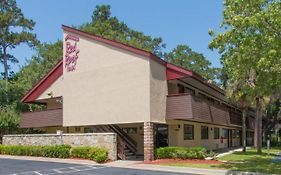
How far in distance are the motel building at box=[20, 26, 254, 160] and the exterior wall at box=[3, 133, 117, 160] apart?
1062mm

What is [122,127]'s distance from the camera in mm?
31031

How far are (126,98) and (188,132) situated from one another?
6.96 meters

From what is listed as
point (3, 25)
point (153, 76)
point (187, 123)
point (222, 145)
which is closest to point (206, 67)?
point (222, 145)

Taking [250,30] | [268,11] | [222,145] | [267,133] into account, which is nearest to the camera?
[268,11]

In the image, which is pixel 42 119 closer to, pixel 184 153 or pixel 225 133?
pixel 184 153

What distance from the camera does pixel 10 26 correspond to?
5175cm

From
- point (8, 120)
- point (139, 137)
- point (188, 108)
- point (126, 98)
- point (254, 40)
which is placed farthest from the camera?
point (8, 120)

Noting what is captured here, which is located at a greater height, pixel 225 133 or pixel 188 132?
pixel 188 132

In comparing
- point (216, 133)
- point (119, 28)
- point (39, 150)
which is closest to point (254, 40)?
point (39, 150)

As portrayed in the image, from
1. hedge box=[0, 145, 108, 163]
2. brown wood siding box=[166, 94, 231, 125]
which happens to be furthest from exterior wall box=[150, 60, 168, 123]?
hedge box=[0, 145, 108, 163]

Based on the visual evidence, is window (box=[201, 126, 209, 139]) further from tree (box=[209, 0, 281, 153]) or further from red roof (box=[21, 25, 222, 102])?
tree (box=[209, 0, 281, 153])

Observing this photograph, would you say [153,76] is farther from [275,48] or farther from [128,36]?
[128,36]

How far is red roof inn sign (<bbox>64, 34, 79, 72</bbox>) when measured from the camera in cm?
2997

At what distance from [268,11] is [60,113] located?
1954 cm
